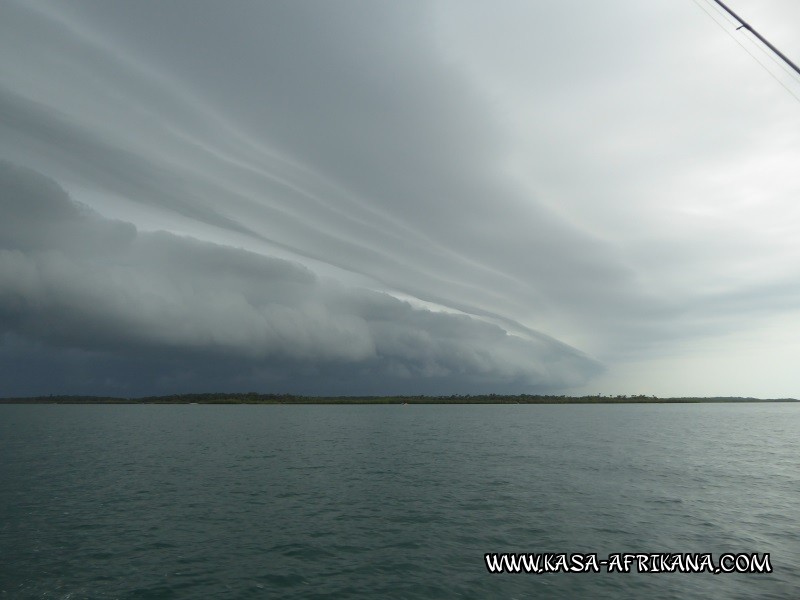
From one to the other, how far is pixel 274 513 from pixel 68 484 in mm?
29487

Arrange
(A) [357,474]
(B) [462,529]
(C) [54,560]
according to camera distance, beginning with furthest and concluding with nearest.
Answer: (A) [357,474], (B) [462,529], (C) [54,560]

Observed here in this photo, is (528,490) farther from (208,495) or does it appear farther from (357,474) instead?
(208,495)

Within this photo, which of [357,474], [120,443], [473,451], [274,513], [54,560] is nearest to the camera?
[54,560]

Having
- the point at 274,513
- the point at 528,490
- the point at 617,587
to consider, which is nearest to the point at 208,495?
the point at 274,513

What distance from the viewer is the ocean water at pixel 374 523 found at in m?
26.1

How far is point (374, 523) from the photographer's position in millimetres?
37906

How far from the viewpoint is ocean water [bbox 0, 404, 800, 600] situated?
2609cm

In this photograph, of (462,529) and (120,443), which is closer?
(462,529)

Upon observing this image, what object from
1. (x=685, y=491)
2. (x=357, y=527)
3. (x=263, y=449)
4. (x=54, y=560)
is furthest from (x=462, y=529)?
(x=263, y=449)

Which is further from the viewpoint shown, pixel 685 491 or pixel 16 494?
pixel 685 491

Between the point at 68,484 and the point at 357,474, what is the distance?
33.1 m

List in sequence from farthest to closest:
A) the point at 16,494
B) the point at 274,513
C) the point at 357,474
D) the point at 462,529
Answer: the point at 357,474, the point at 16,494, the point at 274,513, the point at 462,529

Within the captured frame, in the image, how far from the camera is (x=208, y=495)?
159 feet

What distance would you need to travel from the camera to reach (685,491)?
2046 inches
